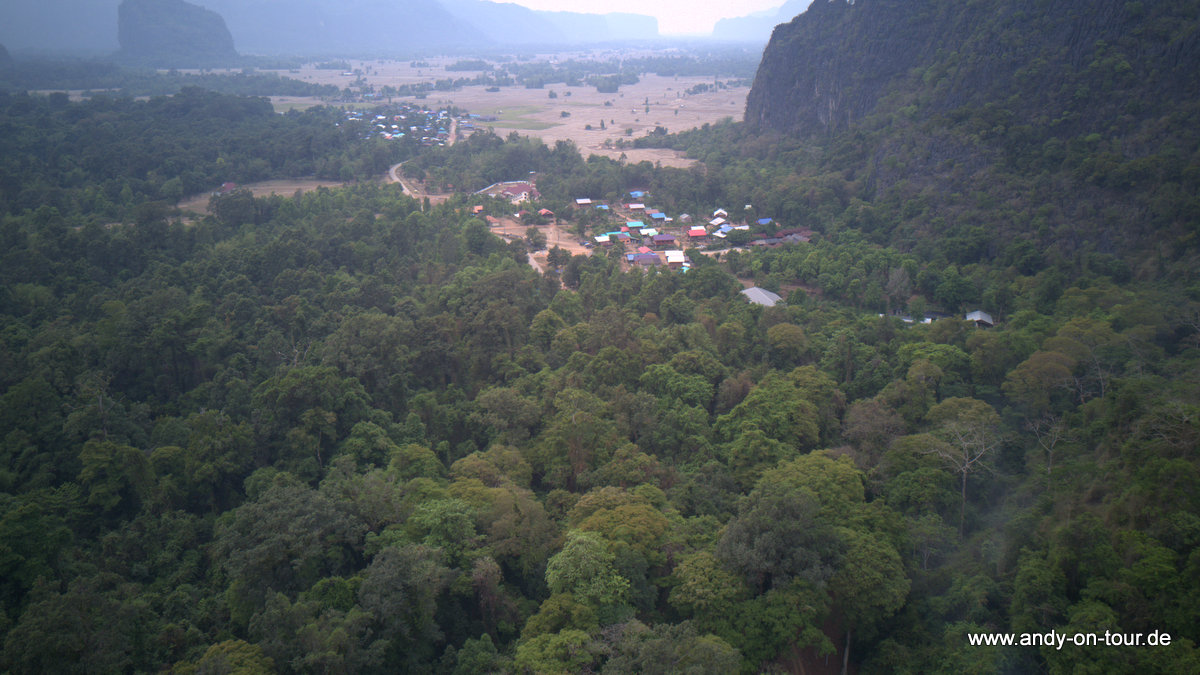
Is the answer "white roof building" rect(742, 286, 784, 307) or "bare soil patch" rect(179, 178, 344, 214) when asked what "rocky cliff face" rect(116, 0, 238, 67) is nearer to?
"bare soil patch" rect(179, 178, 344, 214)

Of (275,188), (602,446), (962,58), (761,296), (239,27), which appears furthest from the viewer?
(239,27)

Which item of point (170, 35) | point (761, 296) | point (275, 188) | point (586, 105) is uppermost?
point (170, 35)

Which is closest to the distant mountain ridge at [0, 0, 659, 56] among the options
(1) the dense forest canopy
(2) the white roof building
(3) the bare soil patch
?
(3) the bare soil patch

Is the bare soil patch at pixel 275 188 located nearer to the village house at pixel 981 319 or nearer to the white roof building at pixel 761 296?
the white roof building at pixel 761 296

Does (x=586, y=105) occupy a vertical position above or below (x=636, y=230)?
above

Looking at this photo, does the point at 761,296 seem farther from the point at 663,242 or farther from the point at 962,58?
the point at 962,58

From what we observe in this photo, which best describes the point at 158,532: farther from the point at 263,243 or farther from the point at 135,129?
the point at 135,129

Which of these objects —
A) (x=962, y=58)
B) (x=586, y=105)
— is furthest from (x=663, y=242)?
(x=586, y=105)
